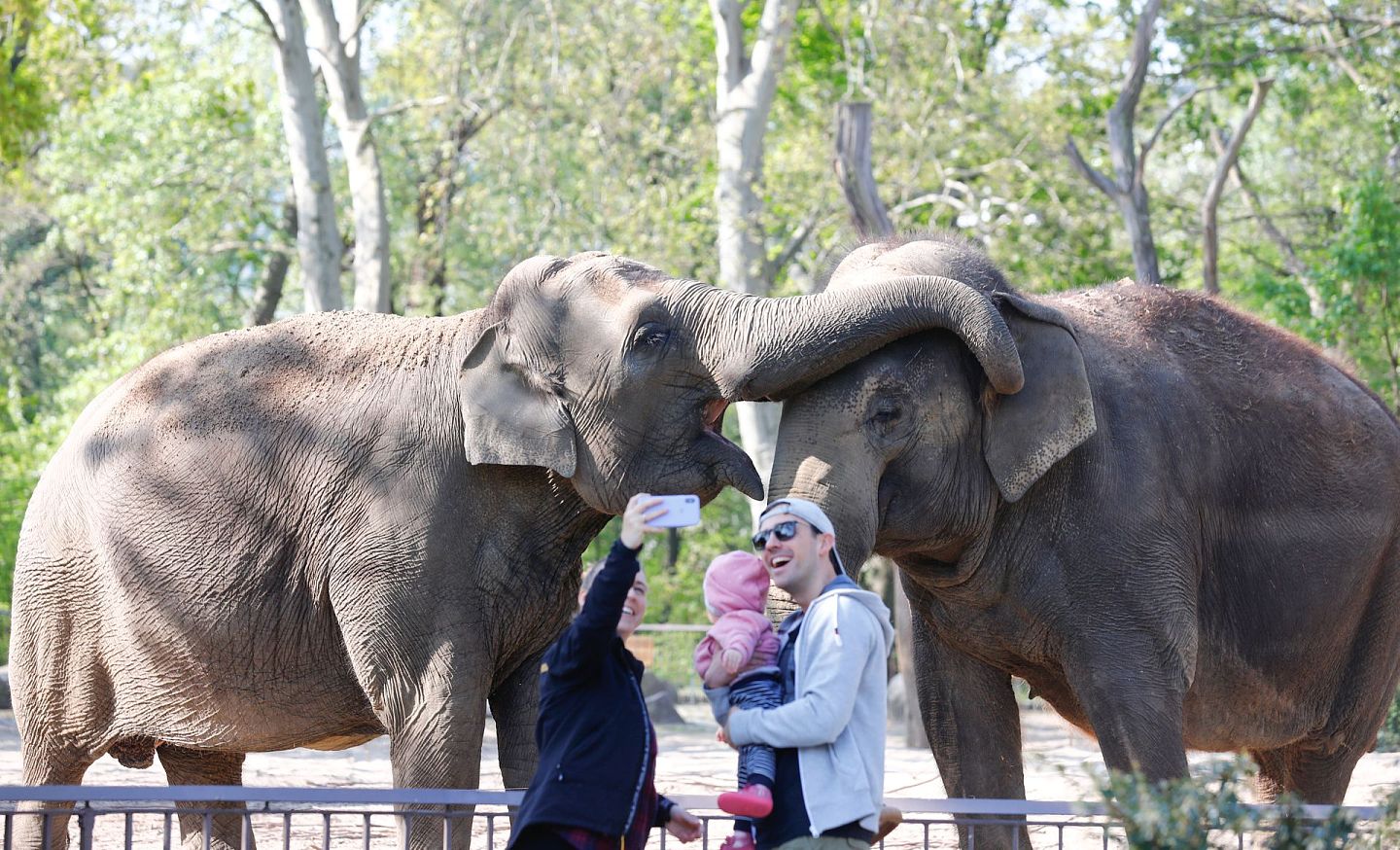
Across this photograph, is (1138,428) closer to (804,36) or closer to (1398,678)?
(1398,678)

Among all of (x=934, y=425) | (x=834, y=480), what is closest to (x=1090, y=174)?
(x=934, y=425)

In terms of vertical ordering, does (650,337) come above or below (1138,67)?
below

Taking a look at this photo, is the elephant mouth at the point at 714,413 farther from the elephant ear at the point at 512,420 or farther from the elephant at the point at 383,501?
the elephant ear at the point at 512,420

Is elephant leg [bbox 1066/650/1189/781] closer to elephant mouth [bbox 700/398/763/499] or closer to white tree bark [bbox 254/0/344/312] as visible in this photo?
elephant mouth [bbox 700/398/763/499]

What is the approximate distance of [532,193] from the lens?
24.1 metres

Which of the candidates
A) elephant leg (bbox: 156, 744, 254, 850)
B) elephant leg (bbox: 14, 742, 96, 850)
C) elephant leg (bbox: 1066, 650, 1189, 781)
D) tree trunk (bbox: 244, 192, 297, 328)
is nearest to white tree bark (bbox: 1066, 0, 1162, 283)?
elephant leg (bbox: 1066, 650, 1189, 781)

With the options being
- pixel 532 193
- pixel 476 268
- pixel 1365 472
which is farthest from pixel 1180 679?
pixel 476 268

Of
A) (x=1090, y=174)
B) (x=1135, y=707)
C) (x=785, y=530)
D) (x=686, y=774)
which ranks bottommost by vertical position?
(x=686, y=774)

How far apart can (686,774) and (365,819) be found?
6.36 m

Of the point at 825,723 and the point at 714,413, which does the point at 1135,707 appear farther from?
the point at 825,723

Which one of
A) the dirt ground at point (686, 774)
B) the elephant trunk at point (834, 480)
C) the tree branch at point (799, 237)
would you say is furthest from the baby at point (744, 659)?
the tree branch at point (799, 237)

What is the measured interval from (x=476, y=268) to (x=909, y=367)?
22.6 meters

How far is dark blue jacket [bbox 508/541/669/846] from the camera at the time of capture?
156 inches

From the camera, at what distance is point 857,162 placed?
43.2 ft
